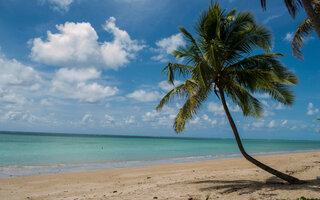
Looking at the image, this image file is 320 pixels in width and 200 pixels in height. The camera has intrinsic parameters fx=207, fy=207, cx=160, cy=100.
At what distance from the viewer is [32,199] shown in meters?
6.66

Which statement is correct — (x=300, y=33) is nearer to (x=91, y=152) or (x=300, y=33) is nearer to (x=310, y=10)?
(x=310, y=10)

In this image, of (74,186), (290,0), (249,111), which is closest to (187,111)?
(249,111)

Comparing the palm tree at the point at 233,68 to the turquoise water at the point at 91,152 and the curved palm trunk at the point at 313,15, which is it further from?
the turquoise water at the point at 91,152

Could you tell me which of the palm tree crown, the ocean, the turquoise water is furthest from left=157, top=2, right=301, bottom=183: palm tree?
the turquoise water

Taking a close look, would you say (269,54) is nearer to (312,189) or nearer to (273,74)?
(273,74)

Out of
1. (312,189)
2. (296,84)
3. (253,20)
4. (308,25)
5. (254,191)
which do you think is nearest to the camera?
(312,189)

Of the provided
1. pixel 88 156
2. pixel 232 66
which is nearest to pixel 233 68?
pixel 232 66

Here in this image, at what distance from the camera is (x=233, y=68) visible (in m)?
6.37

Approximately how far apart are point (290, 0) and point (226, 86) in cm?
280

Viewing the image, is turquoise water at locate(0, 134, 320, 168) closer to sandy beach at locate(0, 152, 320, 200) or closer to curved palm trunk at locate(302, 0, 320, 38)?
sandy beach at locate(0, 152, 320, 200)

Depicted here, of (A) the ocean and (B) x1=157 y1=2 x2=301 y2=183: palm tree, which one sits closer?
(B) x1=157 y1=2 x2=301 y2=183: palm tree

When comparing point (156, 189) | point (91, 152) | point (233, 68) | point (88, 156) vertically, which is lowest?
point (91, 152)

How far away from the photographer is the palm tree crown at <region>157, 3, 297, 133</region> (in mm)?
5797

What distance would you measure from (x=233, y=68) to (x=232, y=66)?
0.08m
